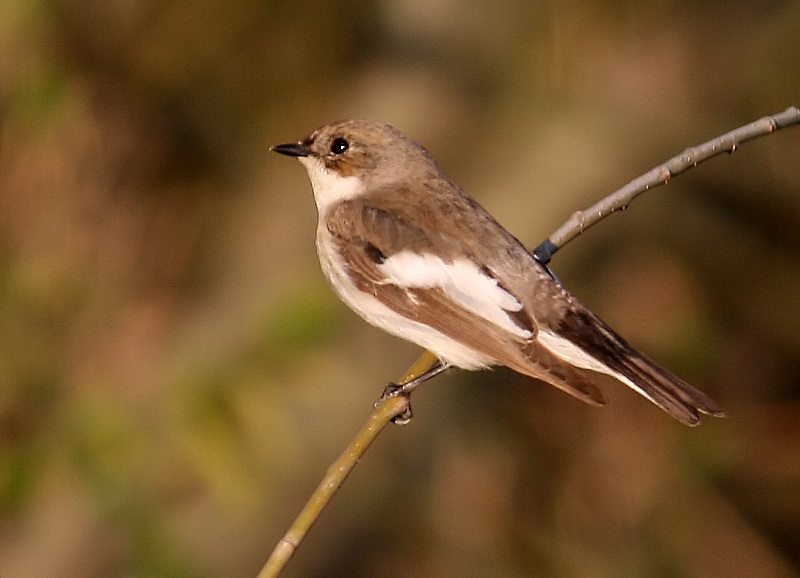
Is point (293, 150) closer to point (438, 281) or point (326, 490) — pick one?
point (438, 281)

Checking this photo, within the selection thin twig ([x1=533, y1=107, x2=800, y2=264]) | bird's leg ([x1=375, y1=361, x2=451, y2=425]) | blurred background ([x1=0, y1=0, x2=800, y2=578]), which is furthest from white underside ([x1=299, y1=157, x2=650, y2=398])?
blurred background ([x1=0, y1=0, x2=800, y2=578])

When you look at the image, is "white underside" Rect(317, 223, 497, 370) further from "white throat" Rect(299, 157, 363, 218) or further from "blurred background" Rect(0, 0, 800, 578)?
"blurred background" Rect(0, 0, 800, 578)

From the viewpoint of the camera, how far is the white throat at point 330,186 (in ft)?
15.0

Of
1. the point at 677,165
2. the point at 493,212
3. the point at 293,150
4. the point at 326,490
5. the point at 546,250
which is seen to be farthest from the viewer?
the point at 493,212

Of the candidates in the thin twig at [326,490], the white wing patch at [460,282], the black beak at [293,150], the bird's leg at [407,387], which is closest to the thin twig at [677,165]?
the white wing patch at [460,282]

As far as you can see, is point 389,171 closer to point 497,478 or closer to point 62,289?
point 62,289

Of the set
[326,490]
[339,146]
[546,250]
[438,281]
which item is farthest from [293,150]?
[326,490]

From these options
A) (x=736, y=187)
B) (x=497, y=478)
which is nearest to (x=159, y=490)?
(x=497, y=478)

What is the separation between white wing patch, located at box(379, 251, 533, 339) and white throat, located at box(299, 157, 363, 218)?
1.70 ft

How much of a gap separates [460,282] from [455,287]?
0.12ft

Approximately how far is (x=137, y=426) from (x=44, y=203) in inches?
103

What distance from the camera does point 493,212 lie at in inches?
258

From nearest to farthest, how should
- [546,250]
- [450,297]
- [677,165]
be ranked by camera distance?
[677,165]
[450,297]
[546,250]

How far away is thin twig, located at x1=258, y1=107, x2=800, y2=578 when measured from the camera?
2836 millimetres
